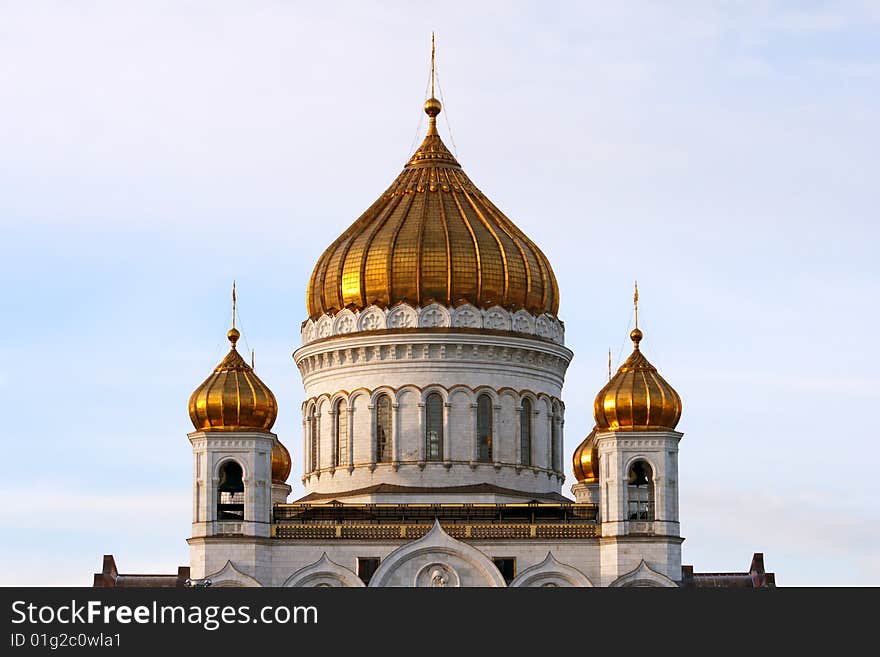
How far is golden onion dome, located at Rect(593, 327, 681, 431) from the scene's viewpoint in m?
67.2

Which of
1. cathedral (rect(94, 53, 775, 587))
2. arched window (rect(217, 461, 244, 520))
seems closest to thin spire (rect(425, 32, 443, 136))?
cathedral (rect(94, 53, 775, 587))

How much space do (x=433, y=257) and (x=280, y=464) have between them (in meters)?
7.70

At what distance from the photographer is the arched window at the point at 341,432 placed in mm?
71312

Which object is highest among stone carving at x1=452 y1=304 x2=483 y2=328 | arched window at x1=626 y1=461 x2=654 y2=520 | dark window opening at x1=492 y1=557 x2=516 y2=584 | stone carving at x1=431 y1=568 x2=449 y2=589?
stone carving at x1=452 y1=304 x2=483 y2=328

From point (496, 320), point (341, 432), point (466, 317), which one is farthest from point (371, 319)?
point (496, 320)

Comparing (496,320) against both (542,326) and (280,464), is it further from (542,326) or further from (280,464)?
(280,464)

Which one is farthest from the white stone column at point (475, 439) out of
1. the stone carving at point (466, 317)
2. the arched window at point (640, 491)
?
the arched window at point (640, 491)

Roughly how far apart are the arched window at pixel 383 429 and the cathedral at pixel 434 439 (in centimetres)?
5

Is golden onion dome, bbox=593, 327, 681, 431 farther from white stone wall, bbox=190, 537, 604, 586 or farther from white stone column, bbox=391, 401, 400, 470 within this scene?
white stone column, bbox=391, 401, 400, 470

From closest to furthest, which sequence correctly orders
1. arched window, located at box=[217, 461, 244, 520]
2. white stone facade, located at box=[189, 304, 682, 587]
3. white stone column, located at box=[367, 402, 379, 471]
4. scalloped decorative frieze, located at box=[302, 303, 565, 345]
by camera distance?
white stone facade, located at box=[189, 304, 682, 587], arched window, located at box=[217, 461, 244, 520], white stone column, located at box=[367, 402, 379, 471], scalloped decorative frieze, located at box=[302, 303, 565, 345]

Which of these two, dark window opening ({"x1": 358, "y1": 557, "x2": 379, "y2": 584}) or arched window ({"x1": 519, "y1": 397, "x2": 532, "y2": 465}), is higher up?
arched window ({"x1": 519, "y1": 397, "x2": 532, "y2": 465})

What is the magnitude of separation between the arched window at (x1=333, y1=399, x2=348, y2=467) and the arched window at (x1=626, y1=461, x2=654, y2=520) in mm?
8119
